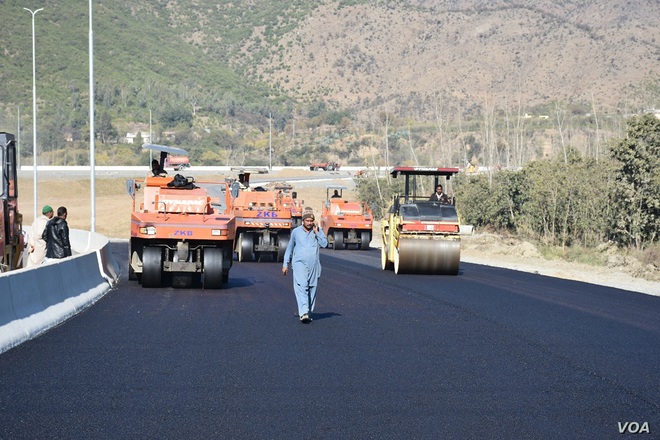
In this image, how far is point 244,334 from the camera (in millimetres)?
13977

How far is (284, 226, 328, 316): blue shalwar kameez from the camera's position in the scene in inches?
600

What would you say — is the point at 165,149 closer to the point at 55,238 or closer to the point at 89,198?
the point at 55,238

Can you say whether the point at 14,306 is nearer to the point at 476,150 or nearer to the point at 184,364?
the point at 184,364

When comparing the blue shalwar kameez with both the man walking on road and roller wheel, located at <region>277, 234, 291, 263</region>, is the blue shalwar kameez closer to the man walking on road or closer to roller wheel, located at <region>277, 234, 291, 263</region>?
the man walking on road

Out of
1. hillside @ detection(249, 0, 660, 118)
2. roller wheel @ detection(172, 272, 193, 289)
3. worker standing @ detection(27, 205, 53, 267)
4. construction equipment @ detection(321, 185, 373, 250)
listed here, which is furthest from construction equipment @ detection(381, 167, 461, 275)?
hillside @ detection(249, 0, 660, 118)

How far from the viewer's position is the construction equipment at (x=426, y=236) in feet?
83.0

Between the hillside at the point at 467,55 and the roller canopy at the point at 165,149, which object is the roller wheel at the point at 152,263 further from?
the hillside at the point at 467,55

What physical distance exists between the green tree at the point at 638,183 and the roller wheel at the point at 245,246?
13795 millimetres

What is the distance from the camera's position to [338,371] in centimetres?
1109

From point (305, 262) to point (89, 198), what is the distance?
6752 cm

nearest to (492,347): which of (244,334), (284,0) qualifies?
(244,334)

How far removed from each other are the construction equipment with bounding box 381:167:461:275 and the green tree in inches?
476

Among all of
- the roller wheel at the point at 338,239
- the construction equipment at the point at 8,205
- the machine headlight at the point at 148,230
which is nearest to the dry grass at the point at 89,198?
the roller wheel at the point at 338,239

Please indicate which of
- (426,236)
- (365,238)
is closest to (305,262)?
(426,236)
